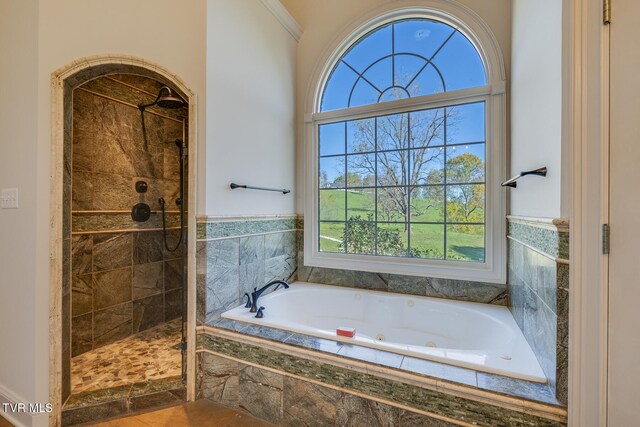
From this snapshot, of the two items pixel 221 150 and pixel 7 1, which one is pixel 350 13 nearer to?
pixel 221 150

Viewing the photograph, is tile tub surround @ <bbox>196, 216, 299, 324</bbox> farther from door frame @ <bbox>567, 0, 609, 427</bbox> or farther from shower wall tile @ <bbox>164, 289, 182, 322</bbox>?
door frame @ <bbox>567, 0, 609, 427</bbox>

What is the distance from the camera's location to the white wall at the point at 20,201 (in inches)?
59.2

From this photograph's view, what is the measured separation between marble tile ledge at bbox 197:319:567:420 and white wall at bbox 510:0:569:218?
72cm

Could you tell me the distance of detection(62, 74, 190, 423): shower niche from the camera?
6.58ft

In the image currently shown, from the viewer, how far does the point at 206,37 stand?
5.89 ft

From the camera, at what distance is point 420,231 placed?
2324 millimetres

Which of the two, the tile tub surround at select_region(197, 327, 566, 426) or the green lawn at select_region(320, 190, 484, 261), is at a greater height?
the green lawn at select_region(320, 190, 484, 261)

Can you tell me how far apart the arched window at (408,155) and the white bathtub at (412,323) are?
10.4 inches

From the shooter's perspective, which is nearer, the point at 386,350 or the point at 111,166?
the point at 386,350

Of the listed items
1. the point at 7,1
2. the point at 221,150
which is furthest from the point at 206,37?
the point at 7,1

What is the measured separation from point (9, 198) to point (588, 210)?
9.14 ft

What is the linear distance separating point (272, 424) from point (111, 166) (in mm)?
2332

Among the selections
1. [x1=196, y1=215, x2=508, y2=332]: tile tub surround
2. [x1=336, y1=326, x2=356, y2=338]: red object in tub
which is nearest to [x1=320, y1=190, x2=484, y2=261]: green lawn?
[x1=196, y1=215, x2=508, y2=332]: tile tub surround

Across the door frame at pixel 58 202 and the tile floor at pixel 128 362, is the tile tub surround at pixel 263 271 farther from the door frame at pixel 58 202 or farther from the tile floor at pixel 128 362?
the door frame at pixel 58 202
